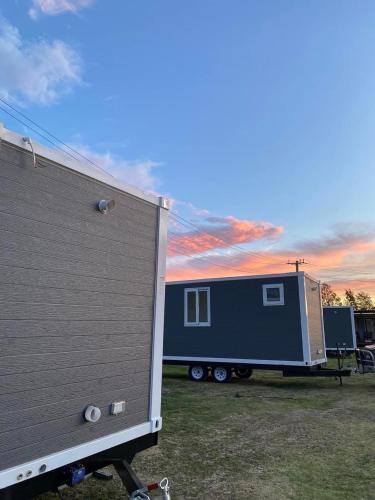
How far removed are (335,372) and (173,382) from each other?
15.7 feet

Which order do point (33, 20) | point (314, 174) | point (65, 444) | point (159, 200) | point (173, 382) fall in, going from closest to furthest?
point (65, 444)
point (159, 200)
point (33, 20)
point (173, 382)
point (314, 174)

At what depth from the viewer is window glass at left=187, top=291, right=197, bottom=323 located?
11601mm

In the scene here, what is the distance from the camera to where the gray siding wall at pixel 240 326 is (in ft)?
33.6

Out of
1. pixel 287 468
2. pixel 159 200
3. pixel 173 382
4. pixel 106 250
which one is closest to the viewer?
pixel 106 250

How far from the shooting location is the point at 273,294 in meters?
10.6

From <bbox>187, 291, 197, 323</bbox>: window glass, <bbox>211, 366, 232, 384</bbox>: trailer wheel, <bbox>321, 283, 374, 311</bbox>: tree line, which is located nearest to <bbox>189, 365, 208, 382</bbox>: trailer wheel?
<bbox>211, 366, 232, 384</bbox>: trailer wheel

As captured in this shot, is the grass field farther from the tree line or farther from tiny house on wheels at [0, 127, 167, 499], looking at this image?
the tree line

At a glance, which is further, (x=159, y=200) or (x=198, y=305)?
(x=198, y=305)

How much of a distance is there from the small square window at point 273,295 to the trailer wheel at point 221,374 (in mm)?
2424

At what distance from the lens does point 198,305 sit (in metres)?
11.6

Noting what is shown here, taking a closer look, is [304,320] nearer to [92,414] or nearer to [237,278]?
[237,278]

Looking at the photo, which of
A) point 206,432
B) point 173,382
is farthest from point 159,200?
point 173,382

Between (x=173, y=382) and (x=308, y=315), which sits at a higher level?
(x=308, y=315)

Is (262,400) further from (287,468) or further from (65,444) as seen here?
(65,444)
